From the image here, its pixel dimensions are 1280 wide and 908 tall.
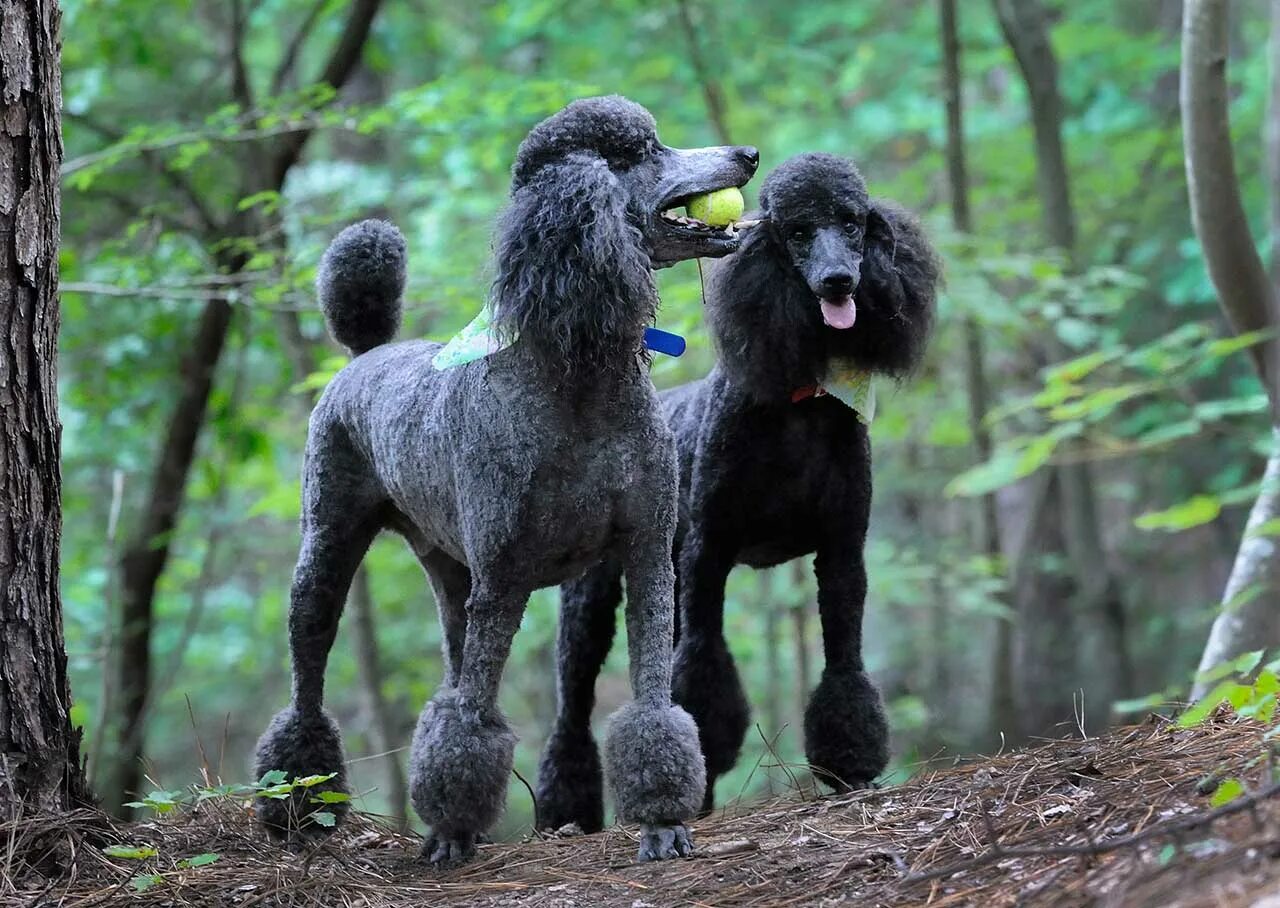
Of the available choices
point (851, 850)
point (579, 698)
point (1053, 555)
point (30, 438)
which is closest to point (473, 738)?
point (851, 850)

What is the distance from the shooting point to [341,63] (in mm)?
7730

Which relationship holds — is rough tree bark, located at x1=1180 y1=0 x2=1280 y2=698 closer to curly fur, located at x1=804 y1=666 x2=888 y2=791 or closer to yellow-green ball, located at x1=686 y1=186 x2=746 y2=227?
curly fur, located at x1=804 y1=666 x2=888 y2=791

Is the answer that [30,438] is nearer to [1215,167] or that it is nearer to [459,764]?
[459,764]

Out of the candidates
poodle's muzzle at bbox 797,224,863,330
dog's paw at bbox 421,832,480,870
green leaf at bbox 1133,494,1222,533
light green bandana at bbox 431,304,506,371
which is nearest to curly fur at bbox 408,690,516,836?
dog's paw at bbox 421,832,480,870

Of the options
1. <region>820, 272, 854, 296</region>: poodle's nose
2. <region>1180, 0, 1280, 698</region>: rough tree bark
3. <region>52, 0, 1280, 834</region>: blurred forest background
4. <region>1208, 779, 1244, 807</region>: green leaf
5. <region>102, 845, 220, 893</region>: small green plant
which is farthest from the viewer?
<region>52, 0, 1280, 834</region>: blurred forest background

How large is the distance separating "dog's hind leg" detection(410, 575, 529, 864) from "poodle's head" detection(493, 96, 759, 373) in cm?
71

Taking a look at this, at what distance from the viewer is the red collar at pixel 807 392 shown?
13.5 ft

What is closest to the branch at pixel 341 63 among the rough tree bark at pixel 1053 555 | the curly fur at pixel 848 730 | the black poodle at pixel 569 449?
the rough tree bark at pixel 1053 555

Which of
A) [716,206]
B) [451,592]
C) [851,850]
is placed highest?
[716,206]

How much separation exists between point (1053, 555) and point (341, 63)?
6039 millimetres

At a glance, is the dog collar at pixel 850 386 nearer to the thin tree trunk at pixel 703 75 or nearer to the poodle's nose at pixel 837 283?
the poodle's nose at pixel 837 283

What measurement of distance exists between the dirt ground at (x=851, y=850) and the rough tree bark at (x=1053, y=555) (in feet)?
16.3

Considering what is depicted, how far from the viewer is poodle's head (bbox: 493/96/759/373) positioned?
10.6 feet

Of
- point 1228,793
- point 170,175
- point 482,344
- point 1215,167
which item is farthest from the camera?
point 170,175
